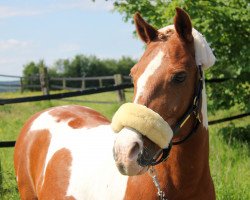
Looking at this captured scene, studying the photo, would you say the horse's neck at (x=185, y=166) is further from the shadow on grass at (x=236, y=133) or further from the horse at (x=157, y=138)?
the shadow on grass at (x=236, y=133)

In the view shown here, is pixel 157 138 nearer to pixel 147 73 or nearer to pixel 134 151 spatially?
pixel 134 151

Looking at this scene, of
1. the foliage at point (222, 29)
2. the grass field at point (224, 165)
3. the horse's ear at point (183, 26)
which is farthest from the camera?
the foliage at point (222, 29)

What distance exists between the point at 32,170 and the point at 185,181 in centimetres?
169

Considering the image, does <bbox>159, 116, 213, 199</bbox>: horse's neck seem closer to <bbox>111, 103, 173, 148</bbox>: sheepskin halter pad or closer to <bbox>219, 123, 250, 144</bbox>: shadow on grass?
<bbox>111, 103, 173, 148</bbox>: sheepskin halter pad

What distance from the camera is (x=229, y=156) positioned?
528 centimetres

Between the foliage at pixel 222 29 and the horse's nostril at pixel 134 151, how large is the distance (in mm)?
3862

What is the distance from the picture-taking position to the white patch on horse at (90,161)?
2.53m

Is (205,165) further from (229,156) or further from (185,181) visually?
(229,156)

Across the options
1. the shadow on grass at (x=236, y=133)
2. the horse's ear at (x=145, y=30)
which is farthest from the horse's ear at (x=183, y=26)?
the shadow on grass at (x=236, y=133)

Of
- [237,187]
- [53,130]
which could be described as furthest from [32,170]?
[237,187]

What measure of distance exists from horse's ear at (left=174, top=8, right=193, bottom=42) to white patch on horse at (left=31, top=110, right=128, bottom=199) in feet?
2.84

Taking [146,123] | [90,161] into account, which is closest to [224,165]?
[90,161]

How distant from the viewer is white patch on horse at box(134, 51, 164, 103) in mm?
2100

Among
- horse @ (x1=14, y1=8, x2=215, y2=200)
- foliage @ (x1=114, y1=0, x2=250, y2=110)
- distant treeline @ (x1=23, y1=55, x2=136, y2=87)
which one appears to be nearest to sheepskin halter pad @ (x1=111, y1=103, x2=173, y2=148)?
horse @ (x1=14, y1=8, x2=215, y2=200)
